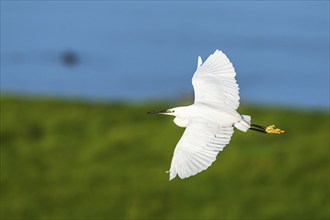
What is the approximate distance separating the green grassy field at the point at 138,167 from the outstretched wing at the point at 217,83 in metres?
4.93

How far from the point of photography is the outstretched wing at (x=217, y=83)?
190 inches

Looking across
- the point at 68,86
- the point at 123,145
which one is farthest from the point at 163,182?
the point at 68,86

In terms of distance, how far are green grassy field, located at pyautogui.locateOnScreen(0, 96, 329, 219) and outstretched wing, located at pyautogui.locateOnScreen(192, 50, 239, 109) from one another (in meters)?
4.93

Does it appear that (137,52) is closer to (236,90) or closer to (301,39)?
(301,39)

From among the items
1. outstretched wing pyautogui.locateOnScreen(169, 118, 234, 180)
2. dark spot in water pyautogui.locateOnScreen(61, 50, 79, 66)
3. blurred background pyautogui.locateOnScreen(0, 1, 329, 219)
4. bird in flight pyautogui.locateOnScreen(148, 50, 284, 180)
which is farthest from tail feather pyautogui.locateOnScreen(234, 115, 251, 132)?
dark spot in water pyautogui.locateOnScreen(61, 50, 79, 66)

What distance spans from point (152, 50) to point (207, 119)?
44.0 ft

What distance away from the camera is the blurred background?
10.5m

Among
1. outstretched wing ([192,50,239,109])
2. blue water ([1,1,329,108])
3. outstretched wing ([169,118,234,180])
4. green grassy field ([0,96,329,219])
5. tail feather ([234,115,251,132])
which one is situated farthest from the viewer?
blue water ([1,1,329,108])

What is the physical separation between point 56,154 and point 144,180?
1318 mm

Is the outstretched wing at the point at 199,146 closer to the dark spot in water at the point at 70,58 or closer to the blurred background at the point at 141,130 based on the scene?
the blurred background at the point at 141,130

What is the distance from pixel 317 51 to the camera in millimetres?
17938

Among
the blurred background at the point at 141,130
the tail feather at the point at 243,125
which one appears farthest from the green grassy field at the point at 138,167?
the tail feather at the point at 243,125

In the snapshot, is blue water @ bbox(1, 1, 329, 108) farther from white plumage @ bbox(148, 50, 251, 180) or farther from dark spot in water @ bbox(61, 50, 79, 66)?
white plumage @ bbox(148, 50, 251, 180)

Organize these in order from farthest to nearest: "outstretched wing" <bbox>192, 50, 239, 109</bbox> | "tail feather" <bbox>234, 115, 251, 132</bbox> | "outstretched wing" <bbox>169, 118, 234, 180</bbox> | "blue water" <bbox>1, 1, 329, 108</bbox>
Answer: "blue water" <bbox>1, 1, 329, 108</bbox> → "outstretched wing" <bbox>192, 50, 239, 109</bbox> → "tail feather" <bbox>234, 115, 251, 132</bbox> → "outstretched wing" <bbox>169, 118, 234, 180</bbox>
